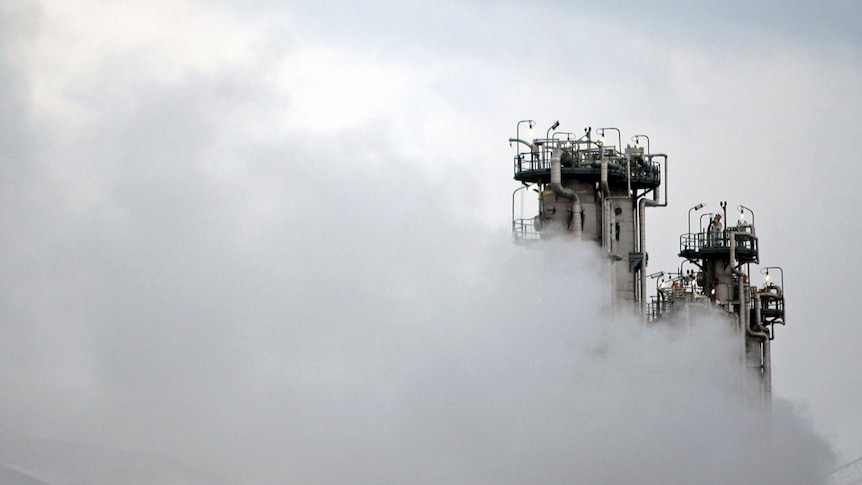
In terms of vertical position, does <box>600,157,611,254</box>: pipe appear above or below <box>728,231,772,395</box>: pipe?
below

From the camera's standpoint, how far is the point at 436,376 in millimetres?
51281

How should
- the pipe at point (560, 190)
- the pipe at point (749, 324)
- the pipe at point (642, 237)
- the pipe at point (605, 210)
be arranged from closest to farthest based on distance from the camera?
the pipe at point (560, 190)
the pipe at point (605, 210)
the pipe at point (642, 237)
the pipe at point (749, 324)

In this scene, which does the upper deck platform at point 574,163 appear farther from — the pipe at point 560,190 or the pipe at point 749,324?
the pipe at point 749,324

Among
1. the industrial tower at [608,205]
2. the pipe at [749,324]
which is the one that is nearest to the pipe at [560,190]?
the industrial tower at [608,205]

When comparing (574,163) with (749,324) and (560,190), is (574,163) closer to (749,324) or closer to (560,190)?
(560,190)

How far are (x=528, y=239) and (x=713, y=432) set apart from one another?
1112 centimetres

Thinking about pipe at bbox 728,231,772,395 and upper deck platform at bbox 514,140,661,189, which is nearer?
upper deck platform at bbox 514,140,661,189

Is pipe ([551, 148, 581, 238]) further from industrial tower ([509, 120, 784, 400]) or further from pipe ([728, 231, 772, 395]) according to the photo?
pipe ([728, 231, 772, 395])

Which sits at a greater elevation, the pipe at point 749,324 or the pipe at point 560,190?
the pipe at point 749,324

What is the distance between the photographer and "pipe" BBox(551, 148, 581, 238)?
6129 cm

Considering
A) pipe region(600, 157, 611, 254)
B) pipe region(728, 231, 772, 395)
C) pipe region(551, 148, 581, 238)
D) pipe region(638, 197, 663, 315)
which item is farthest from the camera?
pipe region(728, 231, 772, 395)

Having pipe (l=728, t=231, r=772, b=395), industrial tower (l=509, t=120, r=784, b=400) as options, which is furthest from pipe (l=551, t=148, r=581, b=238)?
pipe (l=728, t=231, r=772, b=395)

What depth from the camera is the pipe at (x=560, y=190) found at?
61.3m

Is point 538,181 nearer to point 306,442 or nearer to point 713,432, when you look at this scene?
point 713,432
